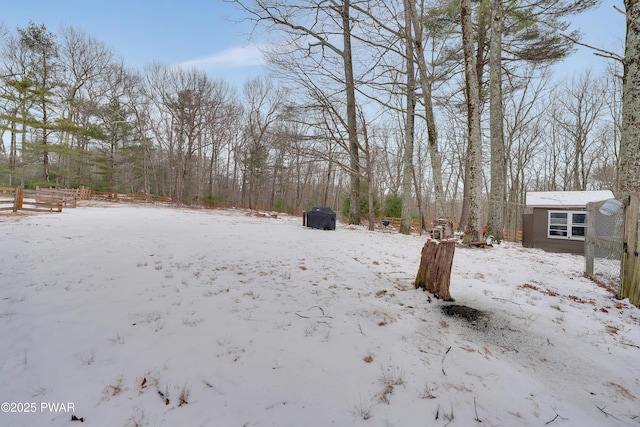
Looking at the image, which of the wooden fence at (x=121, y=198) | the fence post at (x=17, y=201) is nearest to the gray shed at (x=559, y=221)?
the fence post at (x=17, y=201)

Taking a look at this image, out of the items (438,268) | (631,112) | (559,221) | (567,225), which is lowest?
(438,268)

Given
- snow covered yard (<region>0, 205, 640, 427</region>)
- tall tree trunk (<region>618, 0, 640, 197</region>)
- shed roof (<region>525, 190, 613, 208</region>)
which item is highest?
tall tree trunk (<region>618, 0, 640, 197</region>)

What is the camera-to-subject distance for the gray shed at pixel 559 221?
10383 millimetres

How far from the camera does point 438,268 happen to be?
3434mm

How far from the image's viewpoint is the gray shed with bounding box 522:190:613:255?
34.1ft

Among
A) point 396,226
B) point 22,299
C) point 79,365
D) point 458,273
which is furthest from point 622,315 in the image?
point 396,226

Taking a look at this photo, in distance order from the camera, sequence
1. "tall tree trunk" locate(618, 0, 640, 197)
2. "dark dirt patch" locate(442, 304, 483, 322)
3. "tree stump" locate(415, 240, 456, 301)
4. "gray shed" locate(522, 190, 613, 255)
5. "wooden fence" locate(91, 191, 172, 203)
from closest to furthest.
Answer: "dark dirt patch" locate(442, 304, 483, 322), "tree stump" locate(415, 240, 456, 301), "tall tree trunk" locate(618, 0, 640, 197), "gray shed" locate(522, 190, 613, 255), "wooden fence" locate(91, 191, 172, 203)

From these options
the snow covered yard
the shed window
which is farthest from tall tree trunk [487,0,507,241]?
the snow covered yard

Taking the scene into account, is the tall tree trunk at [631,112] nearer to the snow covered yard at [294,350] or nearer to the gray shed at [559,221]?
the snow covered yard at [294,350]

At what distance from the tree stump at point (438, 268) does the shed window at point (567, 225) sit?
10873mm

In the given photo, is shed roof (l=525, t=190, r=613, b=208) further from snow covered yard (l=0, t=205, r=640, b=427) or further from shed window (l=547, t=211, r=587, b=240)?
snow covered yard (l=0, t=205, r=640, b=427)

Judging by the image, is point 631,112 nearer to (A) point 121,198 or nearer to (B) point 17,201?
(B) point 17,201

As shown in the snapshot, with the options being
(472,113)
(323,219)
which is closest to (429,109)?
(472,113)

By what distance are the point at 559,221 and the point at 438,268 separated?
1122 centimetres
